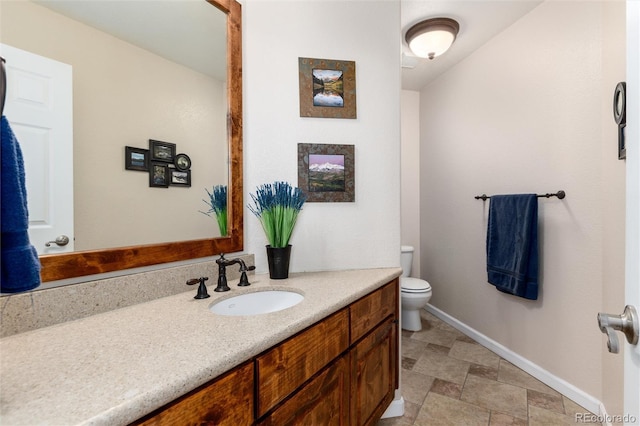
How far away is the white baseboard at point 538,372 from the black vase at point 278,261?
1.86 m

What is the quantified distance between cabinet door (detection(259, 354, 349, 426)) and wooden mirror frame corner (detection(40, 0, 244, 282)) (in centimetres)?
69

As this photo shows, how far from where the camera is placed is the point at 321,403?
0.97 meters

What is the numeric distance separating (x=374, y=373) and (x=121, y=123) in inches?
57.8

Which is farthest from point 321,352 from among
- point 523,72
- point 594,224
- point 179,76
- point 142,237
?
point 523,72

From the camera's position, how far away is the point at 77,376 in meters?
0.57

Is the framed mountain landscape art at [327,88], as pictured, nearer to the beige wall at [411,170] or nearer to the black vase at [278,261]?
the black vase at [278,261]

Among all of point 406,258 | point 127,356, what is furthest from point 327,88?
point 406,258

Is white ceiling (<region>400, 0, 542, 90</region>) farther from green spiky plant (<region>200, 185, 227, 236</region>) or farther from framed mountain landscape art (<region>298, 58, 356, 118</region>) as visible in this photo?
green spiky plant (<region>200, 185, 227, 236</region>)

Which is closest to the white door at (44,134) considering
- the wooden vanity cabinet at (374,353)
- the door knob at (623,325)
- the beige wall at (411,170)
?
the wooden vanity cabinet at (374,353)

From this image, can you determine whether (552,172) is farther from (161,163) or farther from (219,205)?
(161,163)

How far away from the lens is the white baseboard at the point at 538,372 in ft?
5.26

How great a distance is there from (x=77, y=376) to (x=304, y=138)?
1272 mm

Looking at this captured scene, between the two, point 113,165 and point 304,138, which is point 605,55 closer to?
point 304,138

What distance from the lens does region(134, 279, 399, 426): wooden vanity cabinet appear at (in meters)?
0.64
